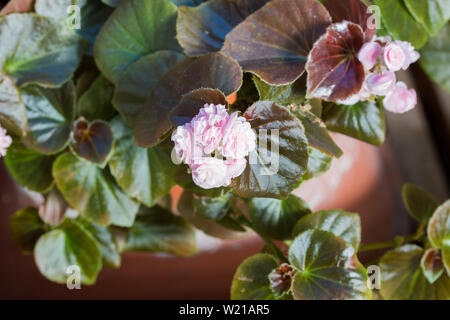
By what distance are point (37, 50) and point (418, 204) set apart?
0.48 m

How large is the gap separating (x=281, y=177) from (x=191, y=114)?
93 millimetres

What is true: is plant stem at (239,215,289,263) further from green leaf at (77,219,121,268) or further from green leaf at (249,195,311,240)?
green leaf at (77,219,121,268)

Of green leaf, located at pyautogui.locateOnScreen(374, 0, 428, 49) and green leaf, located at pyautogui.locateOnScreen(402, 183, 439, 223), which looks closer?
green leaf, located at pyautogui.locateOnScreen(374, 0, 428, 49)

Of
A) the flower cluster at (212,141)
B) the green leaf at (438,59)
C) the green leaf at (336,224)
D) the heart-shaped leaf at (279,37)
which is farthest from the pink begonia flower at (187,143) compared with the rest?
the green leaf at (438,59)

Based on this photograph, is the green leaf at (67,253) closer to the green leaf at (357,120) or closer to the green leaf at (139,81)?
the green leaf at (139,81)

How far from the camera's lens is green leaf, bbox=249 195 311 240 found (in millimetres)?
560

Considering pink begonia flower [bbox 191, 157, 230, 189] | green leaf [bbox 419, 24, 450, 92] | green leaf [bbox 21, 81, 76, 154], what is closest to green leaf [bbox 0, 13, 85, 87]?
green leaf [bbox 21, 81, 76, 154]

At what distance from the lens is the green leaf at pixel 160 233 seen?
2.10 feet

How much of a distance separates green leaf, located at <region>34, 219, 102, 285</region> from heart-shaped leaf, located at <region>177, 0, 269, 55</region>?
0.26 meters

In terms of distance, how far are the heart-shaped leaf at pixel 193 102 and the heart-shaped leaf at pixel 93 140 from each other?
14 centimetres

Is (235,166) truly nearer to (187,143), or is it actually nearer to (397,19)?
(187,143)

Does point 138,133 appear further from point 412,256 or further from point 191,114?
point 412,256

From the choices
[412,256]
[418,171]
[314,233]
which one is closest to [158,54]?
[314,233]

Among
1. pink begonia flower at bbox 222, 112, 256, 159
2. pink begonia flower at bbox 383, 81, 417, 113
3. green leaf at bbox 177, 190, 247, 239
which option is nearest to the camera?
pink begonia flower at bbox 222, 112, 256, 159
